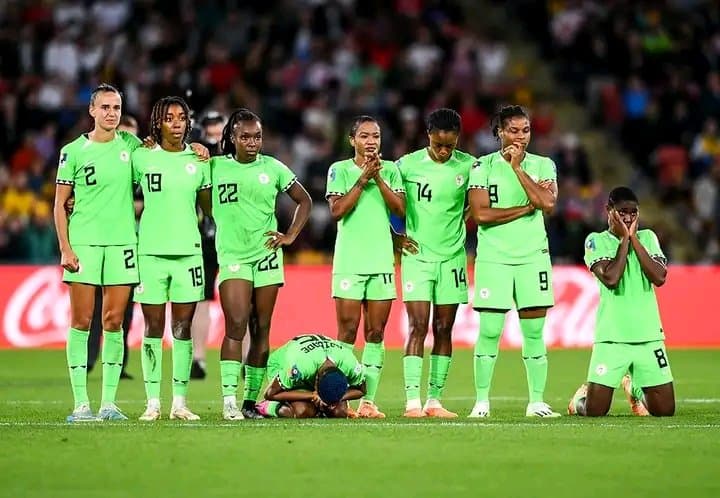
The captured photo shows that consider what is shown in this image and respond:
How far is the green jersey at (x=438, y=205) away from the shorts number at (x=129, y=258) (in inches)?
89.6

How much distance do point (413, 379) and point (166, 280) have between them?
211 cm

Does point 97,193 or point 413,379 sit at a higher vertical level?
point 97,193

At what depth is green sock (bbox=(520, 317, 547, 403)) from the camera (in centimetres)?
1231

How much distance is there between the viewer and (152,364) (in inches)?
470

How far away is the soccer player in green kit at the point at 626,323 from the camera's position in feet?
40.7

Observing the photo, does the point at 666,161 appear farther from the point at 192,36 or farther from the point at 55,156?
the point at 55,156

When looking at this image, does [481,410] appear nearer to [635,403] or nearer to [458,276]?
[458,276]

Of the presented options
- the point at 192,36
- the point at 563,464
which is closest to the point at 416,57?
the point at 192,36

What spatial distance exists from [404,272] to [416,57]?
46.5 feet

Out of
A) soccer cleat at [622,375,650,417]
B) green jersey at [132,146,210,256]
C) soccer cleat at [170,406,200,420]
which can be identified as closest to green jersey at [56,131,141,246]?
green jersey at [132,146,210,256]

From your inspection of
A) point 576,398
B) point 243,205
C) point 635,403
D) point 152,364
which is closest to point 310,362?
point 152,364

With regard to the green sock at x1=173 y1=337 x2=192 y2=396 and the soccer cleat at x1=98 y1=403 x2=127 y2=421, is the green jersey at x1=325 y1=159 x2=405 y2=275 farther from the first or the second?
the soccer cleat at x1=98 y1=403 x2=127 y2=421

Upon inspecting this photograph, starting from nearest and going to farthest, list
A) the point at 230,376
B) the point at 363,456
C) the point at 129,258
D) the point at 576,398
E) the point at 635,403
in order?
the point at 363,456, the point at 129,258, the point at 230,376, the point at 576,398, the point at 635,403

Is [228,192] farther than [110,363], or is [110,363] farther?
[228,192]
